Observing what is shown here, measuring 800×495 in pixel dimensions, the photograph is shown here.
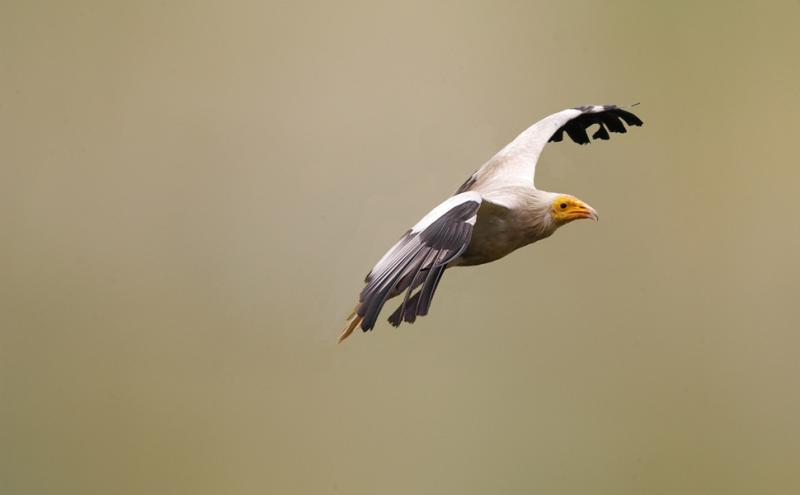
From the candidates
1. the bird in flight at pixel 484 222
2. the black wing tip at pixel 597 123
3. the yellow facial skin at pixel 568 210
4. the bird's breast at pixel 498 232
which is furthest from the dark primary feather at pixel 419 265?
the black wing tip at pixel 597 123

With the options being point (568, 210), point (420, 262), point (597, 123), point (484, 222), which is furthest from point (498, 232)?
point (597, 123)

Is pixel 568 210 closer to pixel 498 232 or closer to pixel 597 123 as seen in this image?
pixel 498 232

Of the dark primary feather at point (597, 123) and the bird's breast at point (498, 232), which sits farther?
the dark primary feather at point (597, 123)

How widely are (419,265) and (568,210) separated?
1.98 ft

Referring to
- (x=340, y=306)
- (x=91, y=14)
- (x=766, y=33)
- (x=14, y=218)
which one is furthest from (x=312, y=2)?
(x=766, y=33)

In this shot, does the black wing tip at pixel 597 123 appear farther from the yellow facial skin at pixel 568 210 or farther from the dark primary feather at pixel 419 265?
the dark primary feather at pixel 419 265

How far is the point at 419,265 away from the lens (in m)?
2.03

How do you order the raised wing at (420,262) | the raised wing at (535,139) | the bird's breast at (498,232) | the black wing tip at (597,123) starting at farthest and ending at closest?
1. the black wing tip at (597,123)
2. the raised wing at (535,139)
3. the bird's breast at (498,232)
4. the raised wing at (420,262)

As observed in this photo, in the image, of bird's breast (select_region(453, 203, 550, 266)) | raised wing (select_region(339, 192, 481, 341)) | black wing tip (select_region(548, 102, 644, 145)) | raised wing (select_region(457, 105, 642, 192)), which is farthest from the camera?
black wing tip (select_region(548, 102, 644, 145))

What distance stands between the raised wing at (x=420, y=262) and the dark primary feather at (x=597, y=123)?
92cm

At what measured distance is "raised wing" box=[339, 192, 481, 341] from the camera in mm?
1999

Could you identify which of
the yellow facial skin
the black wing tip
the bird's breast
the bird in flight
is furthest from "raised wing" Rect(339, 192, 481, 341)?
the black wing tip

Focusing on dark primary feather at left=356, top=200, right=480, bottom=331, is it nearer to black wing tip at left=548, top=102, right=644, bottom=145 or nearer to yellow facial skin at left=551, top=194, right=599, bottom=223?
yellow facial skin at left=551, top=194, right=599, bottom=223

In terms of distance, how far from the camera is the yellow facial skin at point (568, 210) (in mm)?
2422
